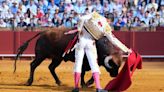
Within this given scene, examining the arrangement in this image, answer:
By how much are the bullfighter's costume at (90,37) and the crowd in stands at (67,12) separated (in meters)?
7.72

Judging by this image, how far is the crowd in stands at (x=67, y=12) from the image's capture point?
16.2m

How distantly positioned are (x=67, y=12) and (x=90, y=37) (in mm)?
A: 8083

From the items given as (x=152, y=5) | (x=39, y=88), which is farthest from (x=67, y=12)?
(x=39, y=88)

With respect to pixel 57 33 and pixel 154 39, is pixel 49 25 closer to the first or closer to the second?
pixel 154 39

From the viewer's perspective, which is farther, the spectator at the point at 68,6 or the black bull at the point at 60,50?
the spectator at the point at 68,6

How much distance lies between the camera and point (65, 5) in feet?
55.5

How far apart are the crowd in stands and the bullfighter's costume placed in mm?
7720

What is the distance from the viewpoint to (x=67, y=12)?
53.6ft

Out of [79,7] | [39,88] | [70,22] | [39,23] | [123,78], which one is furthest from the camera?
[79,7]

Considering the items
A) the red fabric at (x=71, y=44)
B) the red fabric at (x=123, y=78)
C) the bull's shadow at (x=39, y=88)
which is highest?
the red fabric at (x=71, y=44)

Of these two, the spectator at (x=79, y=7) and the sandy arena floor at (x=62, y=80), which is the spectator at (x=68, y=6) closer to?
the spectator at (x=79, y=7)

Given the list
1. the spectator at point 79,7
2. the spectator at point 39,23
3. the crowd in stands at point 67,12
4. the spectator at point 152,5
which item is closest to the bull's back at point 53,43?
the crowd in stands at point 67,12

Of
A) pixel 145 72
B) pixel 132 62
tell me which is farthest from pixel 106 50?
pixel 145 72

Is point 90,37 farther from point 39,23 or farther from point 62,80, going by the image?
point 39,23
